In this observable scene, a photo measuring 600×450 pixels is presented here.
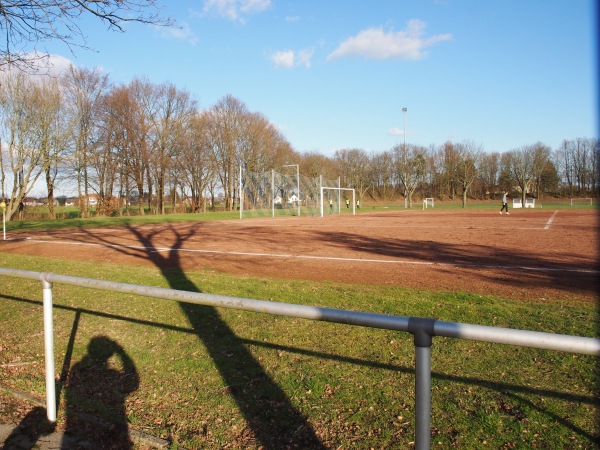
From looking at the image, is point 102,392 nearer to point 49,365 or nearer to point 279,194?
point 49,365

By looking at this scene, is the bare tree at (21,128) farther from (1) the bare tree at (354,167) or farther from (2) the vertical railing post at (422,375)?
(1) the bare tree at (354,167)

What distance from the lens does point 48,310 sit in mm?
3545

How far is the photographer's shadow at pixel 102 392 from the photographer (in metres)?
3.28

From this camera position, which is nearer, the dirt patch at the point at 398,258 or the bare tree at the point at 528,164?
the dirt patch at the point at 398,258

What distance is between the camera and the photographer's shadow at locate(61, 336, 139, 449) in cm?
328

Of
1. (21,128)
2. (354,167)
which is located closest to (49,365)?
(21,128)

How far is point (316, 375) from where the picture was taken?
4086 mm

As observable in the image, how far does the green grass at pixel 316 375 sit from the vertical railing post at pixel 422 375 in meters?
1.26

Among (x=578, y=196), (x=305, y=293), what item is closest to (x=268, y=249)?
(x=305, y=293)

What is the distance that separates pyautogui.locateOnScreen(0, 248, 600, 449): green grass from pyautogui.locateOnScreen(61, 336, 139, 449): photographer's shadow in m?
0.04

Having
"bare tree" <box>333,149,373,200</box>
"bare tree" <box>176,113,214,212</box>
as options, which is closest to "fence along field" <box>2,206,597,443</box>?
"bare tree" <box>176,113,214,212</box>

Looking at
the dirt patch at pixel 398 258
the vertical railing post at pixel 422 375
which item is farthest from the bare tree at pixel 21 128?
the vertical railing post at pixel 422 375

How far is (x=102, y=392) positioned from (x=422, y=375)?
316cm

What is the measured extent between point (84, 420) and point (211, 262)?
846 cm
